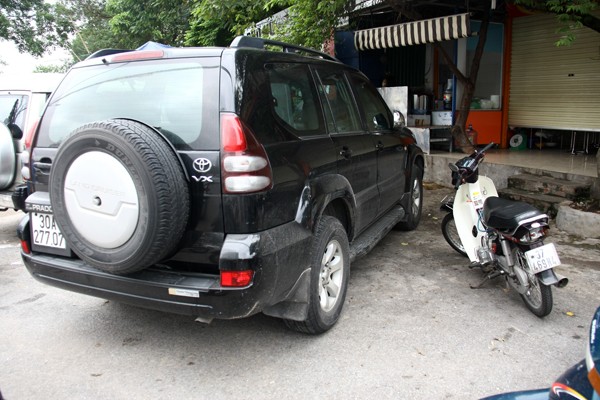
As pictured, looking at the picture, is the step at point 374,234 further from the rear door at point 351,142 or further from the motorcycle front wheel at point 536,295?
the motorcycle front wheel at point 536,295

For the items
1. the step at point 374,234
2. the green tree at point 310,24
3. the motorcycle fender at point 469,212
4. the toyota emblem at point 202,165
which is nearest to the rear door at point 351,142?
the step at point 374,234

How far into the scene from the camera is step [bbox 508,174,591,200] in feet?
20.3

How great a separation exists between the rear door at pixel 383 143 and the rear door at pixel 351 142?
160mm

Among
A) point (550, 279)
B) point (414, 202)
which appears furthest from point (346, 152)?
point (414, 202)

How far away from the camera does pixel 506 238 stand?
3730 millimetres

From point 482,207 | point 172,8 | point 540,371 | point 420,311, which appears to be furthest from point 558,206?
point 172,8

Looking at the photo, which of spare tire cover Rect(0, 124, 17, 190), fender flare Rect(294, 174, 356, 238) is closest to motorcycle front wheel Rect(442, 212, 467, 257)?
fender flare Rect(294, 174, 356, 238)

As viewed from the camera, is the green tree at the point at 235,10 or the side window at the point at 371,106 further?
the green tree at the point at 235,10

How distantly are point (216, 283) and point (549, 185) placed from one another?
5.56m

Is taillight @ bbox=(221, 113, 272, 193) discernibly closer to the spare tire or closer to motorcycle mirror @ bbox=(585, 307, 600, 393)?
the spare tire

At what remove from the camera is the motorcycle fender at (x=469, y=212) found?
4332 mm

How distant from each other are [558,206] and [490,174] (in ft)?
5.74

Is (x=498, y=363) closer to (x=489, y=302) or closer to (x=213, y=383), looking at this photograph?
(x=489, y=302)

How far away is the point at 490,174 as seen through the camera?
301 inches
